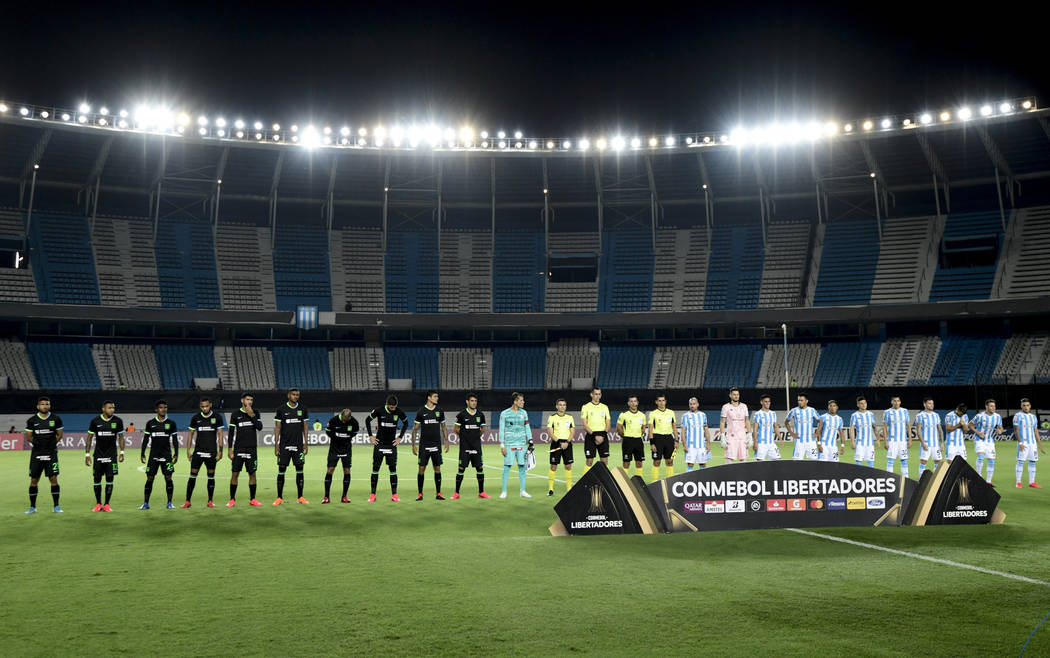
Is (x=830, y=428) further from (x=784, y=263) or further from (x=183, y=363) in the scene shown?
(x=183, y=363)

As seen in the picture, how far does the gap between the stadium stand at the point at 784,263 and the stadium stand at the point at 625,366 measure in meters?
8.91

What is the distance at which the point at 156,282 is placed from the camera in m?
50.0

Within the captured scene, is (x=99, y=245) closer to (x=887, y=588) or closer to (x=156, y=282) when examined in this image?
(x=156, y=282)

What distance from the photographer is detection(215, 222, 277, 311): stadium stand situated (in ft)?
167

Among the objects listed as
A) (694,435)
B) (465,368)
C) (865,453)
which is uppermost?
(465,368)

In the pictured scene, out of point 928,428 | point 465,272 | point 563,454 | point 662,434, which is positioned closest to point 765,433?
point 662,434

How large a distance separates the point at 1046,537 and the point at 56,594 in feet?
46.5

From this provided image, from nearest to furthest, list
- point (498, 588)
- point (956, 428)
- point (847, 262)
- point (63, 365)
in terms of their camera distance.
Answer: point (498, 588), point (956, 428), point (63, 365), point (847, 262)

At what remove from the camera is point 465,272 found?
5481 cm

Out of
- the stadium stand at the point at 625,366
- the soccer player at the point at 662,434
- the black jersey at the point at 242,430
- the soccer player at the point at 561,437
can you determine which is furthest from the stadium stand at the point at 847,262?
the black jersey at the point at 242,430

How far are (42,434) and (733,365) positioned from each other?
144ft

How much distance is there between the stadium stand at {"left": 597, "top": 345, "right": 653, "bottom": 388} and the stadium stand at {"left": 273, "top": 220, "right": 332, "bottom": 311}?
1993 cm

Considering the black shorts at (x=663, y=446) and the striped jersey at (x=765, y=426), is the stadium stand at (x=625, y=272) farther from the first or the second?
the black shorts at (x=663, y=446)

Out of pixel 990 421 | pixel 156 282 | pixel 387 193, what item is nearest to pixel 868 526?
pixel 990 421
